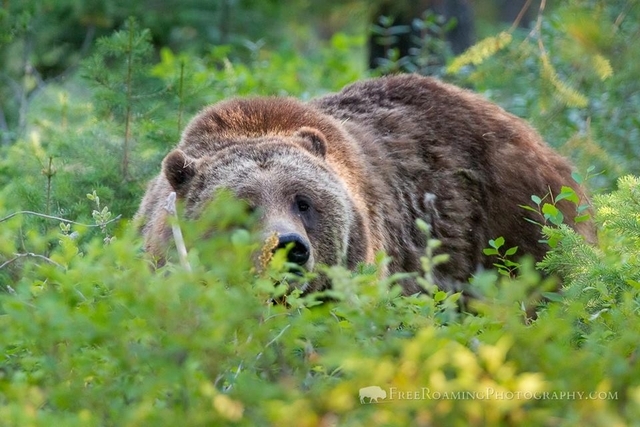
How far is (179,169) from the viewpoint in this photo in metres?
6.03

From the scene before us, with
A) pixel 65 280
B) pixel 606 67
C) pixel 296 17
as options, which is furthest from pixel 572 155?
pixel 296 17

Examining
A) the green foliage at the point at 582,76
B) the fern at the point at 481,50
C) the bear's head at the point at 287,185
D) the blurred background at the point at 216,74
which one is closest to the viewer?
the bear's head at the point at 287,185

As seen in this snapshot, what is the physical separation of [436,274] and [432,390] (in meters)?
4.26

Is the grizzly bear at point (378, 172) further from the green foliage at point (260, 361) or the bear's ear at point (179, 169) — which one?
the green foliage at point (260, 361)

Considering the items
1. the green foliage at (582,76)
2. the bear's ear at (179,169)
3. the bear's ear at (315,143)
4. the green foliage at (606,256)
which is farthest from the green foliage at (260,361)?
the green foliage at (582,76)

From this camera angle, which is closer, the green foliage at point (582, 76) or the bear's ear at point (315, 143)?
the bear's ear at point (315, 143)

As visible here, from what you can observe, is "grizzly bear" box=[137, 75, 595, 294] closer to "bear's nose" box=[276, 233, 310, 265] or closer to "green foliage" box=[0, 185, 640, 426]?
"bear's nose" box=[276, 233, 310, 265]

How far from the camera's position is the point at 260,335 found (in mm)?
3061

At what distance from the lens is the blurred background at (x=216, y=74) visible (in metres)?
7.35

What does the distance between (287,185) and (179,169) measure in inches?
28.6

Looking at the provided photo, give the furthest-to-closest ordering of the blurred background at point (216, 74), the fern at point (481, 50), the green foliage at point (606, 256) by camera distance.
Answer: the fern at point (481, 50) < the blurred background at point (216, 74) < the green foliage at point (606, 256)

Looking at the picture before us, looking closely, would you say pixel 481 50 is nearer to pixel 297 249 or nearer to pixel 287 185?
pixel 287 185

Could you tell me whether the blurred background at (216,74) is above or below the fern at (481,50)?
below

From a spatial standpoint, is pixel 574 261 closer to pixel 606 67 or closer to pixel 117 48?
pixel 606 67
